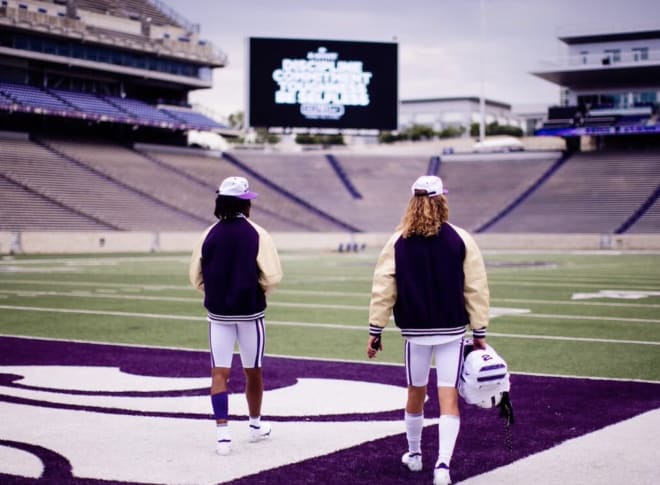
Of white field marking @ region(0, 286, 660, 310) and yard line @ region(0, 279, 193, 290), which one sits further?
yard line @ region(0, 279, 193, 290)

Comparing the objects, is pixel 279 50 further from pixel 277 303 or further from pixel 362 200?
pixel 277 303

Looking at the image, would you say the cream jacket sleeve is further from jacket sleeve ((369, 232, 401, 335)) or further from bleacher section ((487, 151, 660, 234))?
bleacher section ((487, 151, 660, 234))

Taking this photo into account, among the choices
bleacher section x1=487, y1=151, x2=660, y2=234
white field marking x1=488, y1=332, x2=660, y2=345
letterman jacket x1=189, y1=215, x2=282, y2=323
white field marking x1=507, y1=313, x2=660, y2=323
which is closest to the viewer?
letterman jacket x1=189, y1=215, x2=282, y2=323

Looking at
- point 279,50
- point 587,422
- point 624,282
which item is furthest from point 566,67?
point 587,422

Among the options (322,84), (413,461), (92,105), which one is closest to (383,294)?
(413,461)

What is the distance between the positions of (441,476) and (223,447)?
1.52 metres

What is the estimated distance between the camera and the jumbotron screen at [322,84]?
5294 cm

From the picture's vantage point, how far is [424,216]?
218 inches

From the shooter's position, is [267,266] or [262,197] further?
[262,197]

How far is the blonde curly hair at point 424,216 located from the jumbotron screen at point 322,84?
4799 centimetres

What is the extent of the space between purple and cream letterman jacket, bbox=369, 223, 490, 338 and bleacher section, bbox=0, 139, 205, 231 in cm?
3986

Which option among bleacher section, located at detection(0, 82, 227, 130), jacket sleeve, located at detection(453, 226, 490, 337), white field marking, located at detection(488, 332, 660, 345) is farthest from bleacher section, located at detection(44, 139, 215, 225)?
jacket sleeve, located at detection(453, 226, 490, 337)

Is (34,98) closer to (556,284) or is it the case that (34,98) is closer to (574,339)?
(556,284)

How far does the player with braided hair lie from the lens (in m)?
5.46
